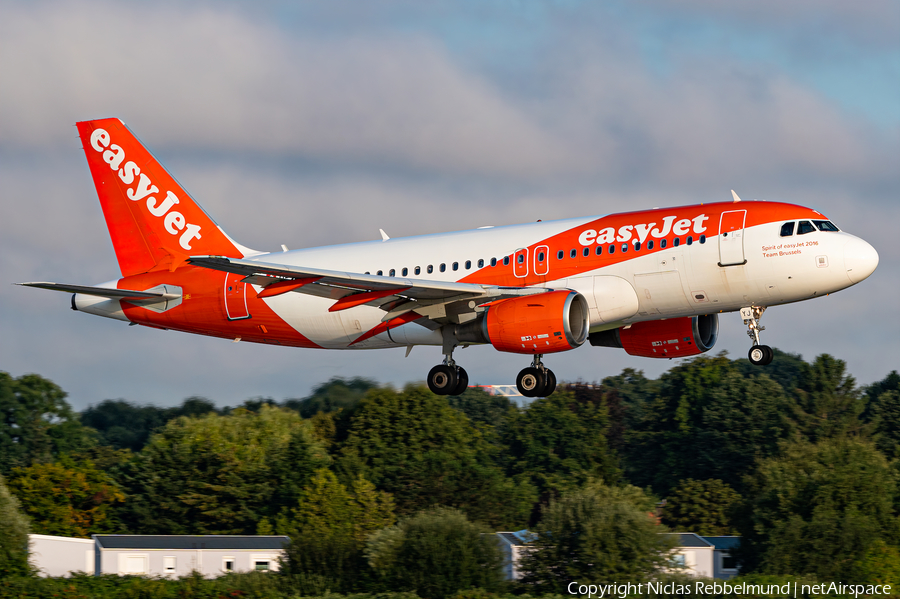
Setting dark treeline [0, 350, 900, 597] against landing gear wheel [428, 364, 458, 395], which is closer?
landing gear wheel [428, 364, 458, 395]

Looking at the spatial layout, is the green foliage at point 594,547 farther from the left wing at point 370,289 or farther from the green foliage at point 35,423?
the green foliage at point 35,423

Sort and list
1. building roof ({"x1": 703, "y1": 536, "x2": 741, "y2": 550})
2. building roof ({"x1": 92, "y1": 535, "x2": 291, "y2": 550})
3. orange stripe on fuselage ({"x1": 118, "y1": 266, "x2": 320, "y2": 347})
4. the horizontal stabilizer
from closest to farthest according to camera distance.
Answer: the horizontal stabilizer < orange stripe on fuselage ({"x1": 118, "y1": 266, "x2": 320, "y2": 347}) < building roof ({"x1": 92, "y1": 535, "x2": 291, "y2": 550}) < building roof ({"x1": 703, "y1": 536, "x2": 741, "y2": 550})

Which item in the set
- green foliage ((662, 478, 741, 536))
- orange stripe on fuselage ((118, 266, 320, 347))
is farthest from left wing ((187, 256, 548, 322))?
green foliage ((662, 478, 741, 536))

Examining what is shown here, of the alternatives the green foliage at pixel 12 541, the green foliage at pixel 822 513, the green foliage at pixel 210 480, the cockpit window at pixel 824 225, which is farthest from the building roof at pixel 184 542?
the cockpit window at pixel 824 225

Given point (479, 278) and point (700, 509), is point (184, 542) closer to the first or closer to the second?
point (479, 278)

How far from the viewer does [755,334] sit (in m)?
35.4

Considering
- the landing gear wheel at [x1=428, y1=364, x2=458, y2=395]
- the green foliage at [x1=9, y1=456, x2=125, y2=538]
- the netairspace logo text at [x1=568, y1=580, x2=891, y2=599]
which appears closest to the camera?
the landing gear wheel at [x1=428, y1=364, x2=458, y2=395]

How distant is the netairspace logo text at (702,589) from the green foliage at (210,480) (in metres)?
34.1

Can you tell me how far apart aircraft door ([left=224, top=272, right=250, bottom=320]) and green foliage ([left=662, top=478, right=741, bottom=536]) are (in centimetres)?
5940

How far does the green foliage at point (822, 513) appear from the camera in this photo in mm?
64062

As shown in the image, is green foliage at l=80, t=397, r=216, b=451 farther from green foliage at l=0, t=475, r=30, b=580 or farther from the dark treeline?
green foliage at l=0, t=475, r=30, b=580

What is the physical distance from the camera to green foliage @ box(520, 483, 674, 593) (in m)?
56.8

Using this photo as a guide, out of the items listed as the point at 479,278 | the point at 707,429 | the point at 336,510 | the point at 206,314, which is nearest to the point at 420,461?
the point at 336,510

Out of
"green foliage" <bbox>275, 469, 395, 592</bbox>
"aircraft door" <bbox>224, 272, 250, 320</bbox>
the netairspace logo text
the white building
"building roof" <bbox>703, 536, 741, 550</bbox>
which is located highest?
"aircraft door" <bbox>224, 272, 250, 320</bbox>
